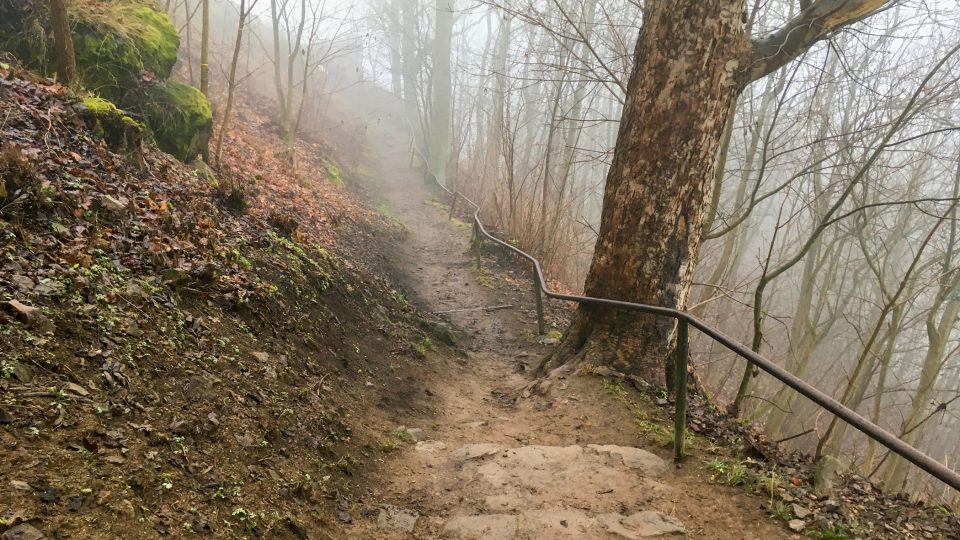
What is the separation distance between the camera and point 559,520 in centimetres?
303

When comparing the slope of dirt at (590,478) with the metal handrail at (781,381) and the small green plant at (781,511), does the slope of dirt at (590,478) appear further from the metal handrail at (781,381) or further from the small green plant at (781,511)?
the metal handrail at (781,381)

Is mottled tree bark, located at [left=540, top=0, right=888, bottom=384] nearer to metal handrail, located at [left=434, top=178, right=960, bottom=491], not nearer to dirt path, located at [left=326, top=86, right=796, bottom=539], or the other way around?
metal handrail, located at [left=434, top=178, right=960, bottom=491]

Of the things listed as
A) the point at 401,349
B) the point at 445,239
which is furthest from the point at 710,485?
the point at 445,239

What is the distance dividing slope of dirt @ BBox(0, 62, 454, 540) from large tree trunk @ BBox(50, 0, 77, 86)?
32 cm

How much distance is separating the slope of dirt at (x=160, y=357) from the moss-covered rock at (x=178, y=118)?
507mm

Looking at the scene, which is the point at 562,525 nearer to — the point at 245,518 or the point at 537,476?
the point at 537,476

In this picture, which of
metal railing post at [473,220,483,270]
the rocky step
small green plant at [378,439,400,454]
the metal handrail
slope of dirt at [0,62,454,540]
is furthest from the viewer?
metal railing post at [473,220,483,270]

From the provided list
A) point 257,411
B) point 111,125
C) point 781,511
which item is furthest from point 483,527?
point 111,125

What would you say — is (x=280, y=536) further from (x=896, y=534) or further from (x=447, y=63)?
(x=447, y=63)

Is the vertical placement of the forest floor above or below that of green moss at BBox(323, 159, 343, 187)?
below

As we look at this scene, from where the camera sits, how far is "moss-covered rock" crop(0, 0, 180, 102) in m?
5.51

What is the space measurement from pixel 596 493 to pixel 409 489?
1.24 m

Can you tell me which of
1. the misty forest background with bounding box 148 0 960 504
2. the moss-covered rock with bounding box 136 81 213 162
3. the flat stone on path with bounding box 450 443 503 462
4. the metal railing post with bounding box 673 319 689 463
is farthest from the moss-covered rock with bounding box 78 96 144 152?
the metal railing post with bounding box 673 319 689 463

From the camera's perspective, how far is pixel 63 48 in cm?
528
